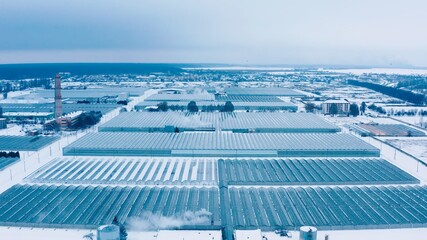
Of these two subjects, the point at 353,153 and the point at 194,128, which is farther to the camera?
the point at 194,128

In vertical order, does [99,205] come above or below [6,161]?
below

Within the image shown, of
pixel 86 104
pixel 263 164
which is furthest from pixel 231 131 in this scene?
pixel 86 104

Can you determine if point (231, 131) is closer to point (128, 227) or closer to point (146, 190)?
point (146, 190)

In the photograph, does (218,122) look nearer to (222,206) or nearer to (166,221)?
(222,206)

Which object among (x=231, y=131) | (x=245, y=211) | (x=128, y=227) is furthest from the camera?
(x=231, y=131)

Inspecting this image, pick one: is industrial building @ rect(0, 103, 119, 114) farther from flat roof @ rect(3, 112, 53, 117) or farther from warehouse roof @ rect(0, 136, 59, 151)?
warehouse roof @ rect(0, 136, 59, 151)

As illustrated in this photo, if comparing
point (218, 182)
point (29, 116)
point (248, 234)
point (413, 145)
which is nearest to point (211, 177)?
point (218, 182)

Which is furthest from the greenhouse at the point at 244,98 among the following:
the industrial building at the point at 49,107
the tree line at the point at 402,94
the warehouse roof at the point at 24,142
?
the warehouse roof at the point at 24,142

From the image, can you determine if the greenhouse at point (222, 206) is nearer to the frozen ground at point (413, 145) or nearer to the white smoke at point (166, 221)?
the white smoke at point (166, 221)
